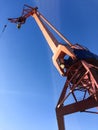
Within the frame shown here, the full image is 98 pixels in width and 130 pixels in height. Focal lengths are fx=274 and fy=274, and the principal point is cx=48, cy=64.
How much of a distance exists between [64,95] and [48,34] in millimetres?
9048

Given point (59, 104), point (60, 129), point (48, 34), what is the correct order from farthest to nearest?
point (48, 34) < point (59, 104) < point (60, 129)

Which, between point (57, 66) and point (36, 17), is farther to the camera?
point (36, 17)

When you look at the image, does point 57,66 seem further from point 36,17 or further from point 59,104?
point 36,17

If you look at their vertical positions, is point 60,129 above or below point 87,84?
below

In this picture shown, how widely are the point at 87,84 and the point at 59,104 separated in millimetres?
3618

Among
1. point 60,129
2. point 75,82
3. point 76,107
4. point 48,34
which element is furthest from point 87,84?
point 48,34

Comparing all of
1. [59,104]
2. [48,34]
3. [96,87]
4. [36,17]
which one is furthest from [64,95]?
[36,17]

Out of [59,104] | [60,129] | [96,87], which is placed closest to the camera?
[96,87]

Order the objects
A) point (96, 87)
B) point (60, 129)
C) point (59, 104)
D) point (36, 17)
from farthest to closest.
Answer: point (36, 17), point (59, 104), point (60, 129), point (96, 87)

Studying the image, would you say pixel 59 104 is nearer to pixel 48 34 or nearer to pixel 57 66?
pixel 57 66

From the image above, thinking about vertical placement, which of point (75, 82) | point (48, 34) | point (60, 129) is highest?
point (48, 34)

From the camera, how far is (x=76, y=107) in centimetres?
2636

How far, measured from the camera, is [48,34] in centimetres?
3409

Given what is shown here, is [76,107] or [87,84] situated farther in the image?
[87,84]
